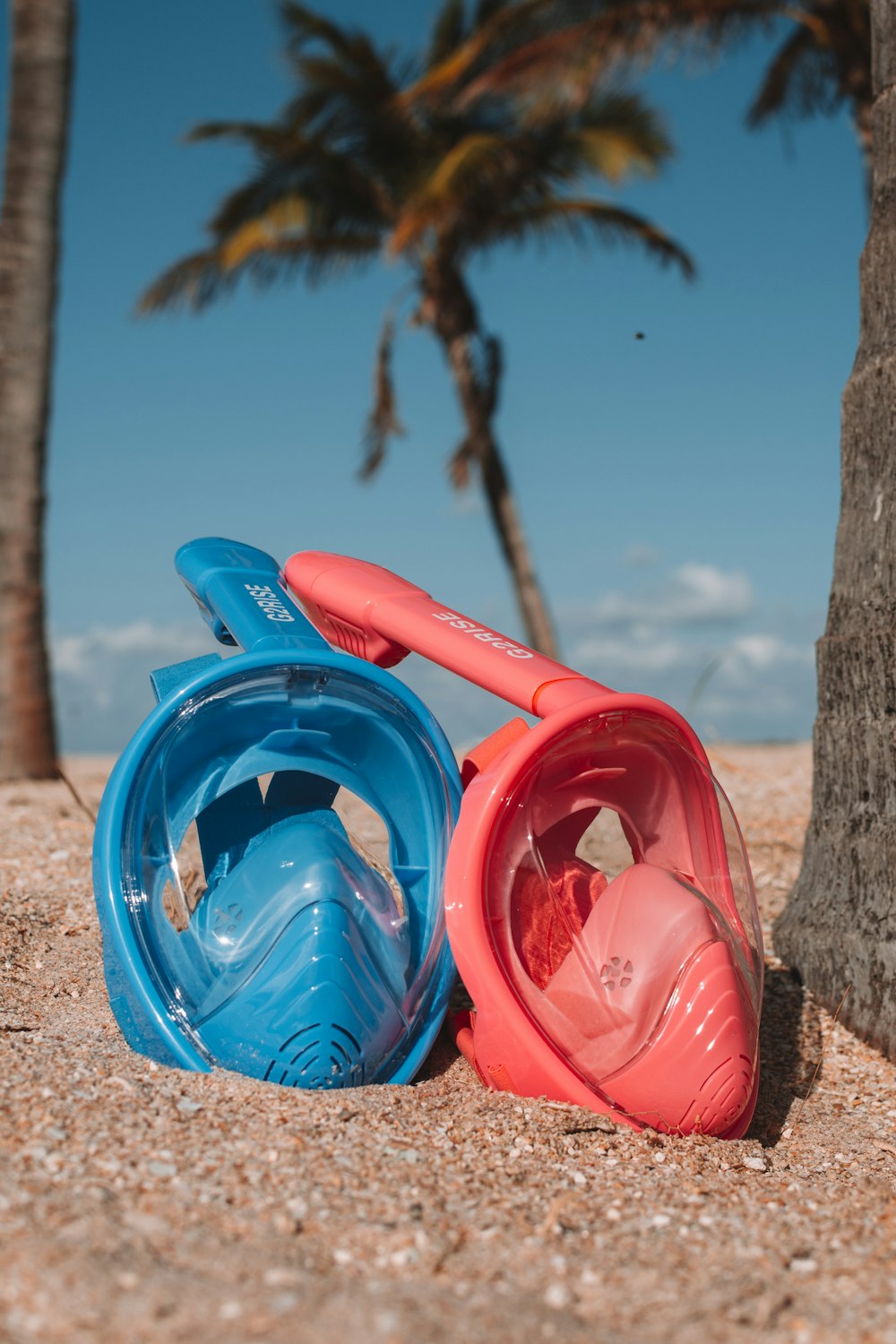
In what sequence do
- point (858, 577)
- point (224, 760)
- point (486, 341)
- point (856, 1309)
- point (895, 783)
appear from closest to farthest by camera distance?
1. point (856, 1309)
2. point (224, 760)
3. point (895, 783)
4. point (858, 577)
5. point (486, 341)

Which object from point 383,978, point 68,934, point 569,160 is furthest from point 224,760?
point 569,160

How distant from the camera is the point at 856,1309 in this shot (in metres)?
1.36

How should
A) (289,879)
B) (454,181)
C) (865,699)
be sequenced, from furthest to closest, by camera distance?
(454,181), (865,699), (289,879)

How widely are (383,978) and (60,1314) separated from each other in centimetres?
100

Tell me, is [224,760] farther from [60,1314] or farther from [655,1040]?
[60,1314]

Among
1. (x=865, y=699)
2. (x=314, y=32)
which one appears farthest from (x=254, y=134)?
(x=865, y=699)

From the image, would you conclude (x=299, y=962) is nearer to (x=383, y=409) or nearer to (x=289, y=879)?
(x=289, y=879)

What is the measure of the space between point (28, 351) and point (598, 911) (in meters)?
5.06

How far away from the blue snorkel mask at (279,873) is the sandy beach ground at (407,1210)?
0.34ft

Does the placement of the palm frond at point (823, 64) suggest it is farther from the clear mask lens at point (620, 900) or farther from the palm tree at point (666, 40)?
the clear mask lens at point (620, 900)

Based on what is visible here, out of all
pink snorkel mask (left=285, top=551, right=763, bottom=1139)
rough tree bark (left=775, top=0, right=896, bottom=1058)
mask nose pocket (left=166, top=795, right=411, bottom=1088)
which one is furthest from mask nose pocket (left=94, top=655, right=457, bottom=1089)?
rough tree bark (left=775, top=0, right=896, bottom=1058)

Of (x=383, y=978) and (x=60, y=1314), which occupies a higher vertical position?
(x=383, y=978)

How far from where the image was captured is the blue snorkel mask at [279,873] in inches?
79.5

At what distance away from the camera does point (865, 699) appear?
2594mm
